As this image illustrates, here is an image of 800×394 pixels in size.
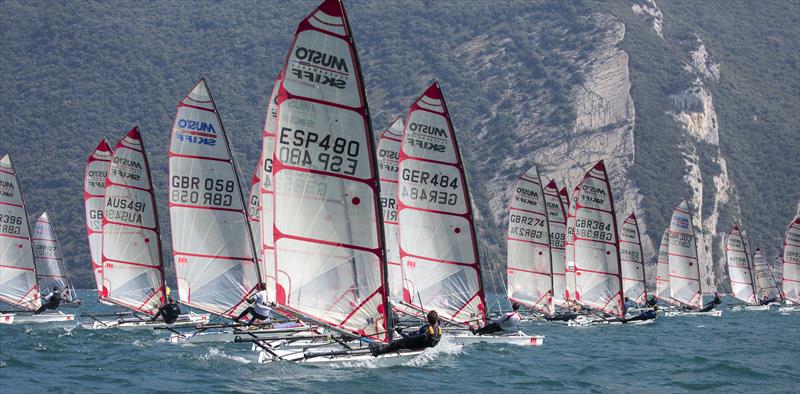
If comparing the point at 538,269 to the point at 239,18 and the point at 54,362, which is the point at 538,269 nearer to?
the point at 54,362

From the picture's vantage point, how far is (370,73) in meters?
161

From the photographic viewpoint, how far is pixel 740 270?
230 feet

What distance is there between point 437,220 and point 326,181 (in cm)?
884

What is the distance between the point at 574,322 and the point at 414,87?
4353 inches

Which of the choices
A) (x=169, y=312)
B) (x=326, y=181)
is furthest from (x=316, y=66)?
(x=169, y=312)

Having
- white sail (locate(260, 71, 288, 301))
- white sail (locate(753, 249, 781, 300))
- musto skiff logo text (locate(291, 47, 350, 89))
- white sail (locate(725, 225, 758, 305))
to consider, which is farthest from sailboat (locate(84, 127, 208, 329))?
white sail (locate(753, 249, 781, 300))

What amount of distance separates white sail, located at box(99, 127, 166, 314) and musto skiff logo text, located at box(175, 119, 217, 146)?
438cm

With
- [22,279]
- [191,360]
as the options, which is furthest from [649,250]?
[191,360]

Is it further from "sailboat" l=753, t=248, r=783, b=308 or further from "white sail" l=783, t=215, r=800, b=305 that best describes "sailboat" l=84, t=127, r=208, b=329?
"sailboat" l=753, t=248, r=783, b=308

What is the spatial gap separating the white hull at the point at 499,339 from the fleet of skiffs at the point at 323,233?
0.04m

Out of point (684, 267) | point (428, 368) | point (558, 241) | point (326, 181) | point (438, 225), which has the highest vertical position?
point (326, 181)

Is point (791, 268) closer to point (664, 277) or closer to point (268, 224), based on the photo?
point (664, 277)

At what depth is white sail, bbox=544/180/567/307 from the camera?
50259 mm

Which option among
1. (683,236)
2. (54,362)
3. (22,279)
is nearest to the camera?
(54,362)
